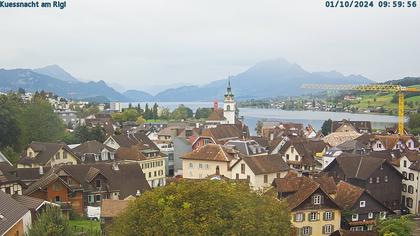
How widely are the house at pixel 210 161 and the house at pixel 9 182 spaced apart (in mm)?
15696

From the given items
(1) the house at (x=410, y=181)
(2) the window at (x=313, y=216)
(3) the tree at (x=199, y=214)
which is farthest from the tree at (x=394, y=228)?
(1) the house at (x=410, y=181)

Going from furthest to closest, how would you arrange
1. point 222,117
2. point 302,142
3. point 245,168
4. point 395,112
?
point 395,112
point 222,117
point 302,142
point 245,168

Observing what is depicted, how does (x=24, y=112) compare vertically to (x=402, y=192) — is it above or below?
above

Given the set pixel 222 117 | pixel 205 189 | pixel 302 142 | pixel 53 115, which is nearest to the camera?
pixel 205 189

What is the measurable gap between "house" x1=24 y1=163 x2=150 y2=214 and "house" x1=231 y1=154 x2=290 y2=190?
741 cm

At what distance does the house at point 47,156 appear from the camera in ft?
149

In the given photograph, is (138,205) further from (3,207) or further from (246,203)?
(3,207)

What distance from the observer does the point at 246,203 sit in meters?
21.2

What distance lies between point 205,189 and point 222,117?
253ft

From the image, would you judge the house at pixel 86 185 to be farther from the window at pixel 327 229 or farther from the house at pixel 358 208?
the house at pixel 358 208

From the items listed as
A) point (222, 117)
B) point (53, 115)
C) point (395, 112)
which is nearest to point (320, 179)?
point (53, 115)

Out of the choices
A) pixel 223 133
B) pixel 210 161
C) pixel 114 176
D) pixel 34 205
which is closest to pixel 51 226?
pixel 34 205

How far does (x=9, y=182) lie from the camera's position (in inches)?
1341

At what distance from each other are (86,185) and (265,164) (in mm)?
13835
